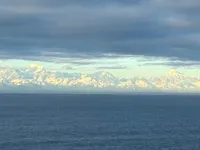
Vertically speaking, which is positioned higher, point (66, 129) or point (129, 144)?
point (66, 129)

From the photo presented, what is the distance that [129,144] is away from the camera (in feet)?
432

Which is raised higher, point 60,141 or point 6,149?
point 60,141

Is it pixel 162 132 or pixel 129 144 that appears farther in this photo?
pixel 162 132

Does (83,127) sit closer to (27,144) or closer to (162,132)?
(162,132)

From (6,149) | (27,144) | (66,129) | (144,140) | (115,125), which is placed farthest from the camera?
(115,125)

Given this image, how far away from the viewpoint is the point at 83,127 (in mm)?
177750

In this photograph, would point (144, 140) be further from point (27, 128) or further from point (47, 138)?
point (27, 128)

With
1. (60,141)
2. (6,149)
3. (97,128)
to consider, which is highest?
(97,128)

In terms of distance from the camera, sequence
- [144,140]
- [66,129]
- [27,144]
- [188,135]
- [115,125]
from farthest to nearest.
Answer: [115,125], [66,129], [188,135], [144,140], [27,144]

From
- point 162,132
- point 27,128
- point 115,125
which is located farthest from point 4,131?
point 162,132

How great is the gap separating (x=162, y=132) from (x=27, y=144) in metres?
59.6

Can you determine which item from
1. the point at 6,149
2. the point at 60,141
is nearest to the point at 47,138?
the point at 60,141

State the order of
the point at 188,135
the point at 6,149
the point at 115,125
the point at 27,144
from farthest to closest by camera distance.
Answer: the point at 115,125
the point at 188,135
the point at 27,144
the point at 6,149

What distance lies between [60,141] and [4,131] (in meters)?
36.3
